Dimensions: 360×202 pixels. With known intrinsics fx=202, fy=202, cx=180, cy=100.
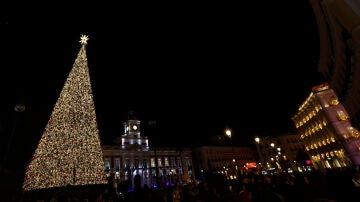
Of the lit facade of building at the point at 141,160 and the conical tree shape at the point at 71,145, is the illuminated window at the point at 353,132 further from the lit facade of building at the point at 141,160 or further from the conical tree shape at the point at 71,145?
the conical tree shape at the point at 71,145

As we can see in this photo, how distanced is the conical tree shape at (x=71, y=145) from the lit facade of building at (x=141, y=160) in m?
42.9

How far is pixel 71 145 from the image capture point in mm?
14289

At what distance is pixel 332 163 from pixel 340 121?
10535mm

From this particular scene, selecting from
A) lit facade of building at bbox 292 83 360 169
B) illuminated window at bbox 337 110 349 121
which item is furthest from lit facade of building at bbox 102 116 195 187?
illuminated window at bbox 337 110 349 121

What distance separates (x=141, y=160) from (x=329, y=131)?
172 ft

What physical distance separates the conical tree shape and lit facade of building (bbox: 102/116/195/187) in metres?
42.9

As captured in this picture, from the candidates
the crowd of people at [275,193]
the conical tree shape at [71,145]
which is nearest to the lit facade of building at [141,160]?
the conical tree shape at [71,145]

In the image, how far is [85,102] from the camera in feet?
50.7

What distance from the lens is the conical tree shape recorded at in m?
13.6

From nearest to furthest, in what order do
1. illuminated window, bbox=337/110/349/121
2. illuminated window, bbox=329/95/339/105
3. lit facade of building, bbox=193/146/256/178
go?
illuminated window, bbox=337/110/349/121
illuminated window, bbox=329/95/339/105
lit facade of building, bbox=193/146/256/178

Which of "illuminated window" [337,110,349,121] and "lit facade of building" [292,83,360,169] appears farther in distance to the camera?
"illuminated window" [337,110,349,121]

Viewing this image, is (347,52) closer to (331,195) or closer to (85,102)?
(331,195)

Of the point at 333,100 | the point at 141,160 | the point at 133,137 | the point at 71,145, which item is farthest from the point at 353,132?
the point at 133,137

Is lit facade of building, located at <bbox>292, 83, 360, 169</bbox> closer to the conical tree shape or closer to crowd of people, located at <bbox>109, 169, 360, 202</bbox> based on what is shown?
crowd of people, located at <bbox>109, 169, 360, 202</bbox>
